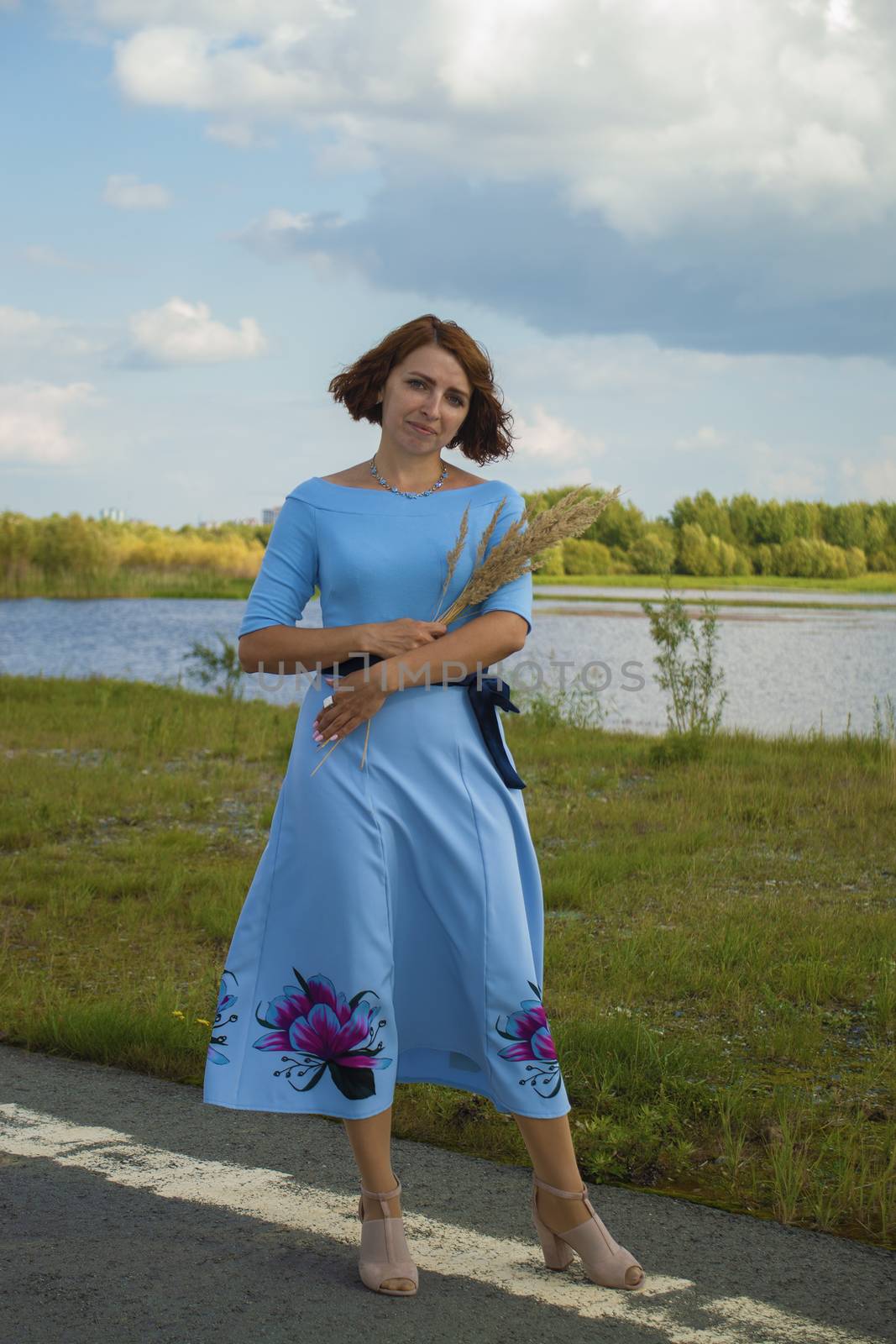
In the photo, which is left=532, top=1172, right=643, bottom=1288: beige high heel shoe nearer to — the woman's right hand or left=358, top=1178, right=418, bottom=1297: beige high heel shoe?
left=358, top=1178, right=418, bottom=1297: beige high heel shoe

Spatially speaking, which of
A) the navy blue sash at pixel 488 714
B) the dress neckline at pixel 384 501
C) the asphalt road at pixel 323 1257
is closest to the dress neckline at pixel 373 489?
the dress neckline at pixel 384 501

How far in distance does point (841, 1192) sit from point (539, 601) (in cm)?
4012

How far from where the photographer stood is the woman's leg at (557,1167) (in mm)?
2830

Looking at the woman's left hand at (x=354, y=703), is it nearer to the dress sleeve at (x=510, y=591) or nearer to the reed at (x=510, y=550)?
the reed at (x=510, y=550)

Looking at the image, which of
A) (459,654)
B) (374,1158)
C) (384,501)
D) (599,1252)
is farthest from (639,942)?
(384,501)

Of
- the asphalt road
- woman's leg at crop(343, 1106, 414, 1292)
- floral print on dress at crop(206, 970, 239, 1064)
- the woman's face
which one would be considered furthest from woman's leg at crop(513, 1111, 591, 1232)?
the woman's face

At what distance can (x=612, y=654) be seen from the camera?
78.6 feet

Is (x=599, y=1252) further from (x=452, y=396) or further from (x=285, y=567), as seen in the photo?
(x=452, y=396)

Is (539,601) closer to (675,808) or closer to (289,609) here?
(675,808)

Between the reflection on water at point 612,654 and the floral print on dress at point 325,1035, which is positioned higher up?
the reflection on water at point 612,654

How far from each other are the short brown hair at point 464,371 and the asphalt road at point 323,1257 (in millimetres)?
1866

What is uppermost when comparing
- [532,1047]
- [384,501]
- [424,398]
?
[424,398]

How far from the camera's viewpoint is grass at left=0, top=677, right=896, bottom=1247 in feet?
12.1

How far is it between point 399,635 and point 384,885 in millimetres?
543
